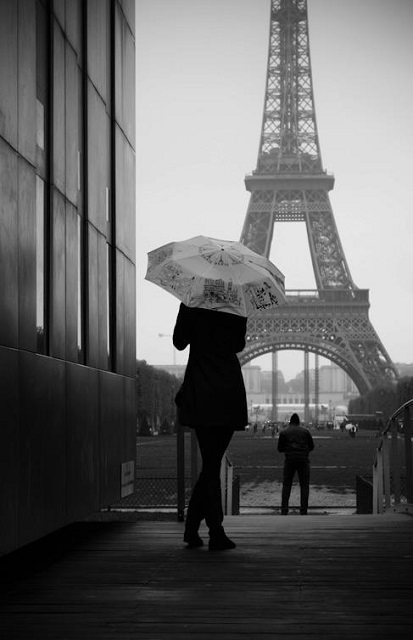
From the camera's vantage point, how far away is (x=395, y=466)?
11.5 metres

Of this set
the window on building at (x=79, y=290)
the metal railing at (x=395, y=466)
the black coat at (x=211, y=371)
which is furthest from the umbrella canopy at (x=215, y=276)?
the metal railing at (x=395, y=466)

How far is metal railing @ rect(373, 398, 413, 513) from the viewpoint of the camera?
10.9 metres

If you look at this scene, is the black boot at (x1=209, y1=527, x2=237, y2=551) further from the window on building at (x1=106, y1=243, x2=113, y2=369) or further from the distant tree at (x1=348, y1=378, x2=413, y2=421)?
the distant tree at (x1=348, y1=378, x2=413, y2=421)

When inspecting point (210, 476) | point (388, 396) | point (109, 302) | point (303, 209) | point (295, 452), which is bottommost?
point (295, 452)

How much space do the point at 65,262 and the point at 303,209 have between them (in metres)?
76.6

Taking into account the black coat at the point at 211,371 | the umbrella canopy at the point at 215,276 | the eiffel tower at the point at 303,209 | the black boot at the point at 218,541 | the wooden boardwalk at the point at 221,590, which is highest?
the eiffel tower at the point at 303,209

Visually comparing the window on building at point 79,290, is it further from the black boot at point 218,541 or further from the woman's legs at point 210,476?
the black boot at point 218,541

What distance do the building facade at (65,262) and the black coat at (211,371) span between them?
0.96 meters

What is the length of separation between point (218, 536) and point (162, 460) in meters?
27.2

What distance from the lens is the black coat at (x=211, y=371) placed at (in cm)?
727

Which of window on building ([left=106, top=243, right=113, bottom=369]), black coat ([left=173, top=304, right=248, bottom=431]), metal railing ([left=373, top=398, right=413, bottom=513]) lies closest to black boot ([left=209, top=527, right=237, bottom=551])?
black coat ([left=173, top=304, right=248, bottom=431])

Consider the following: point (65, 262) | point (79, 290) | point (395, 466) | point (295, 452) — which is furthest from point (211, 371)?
point (295, 452)

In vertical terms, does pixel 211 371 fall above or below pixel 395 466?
above

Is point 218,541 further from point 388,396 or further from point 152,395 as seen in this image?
point 152,395
